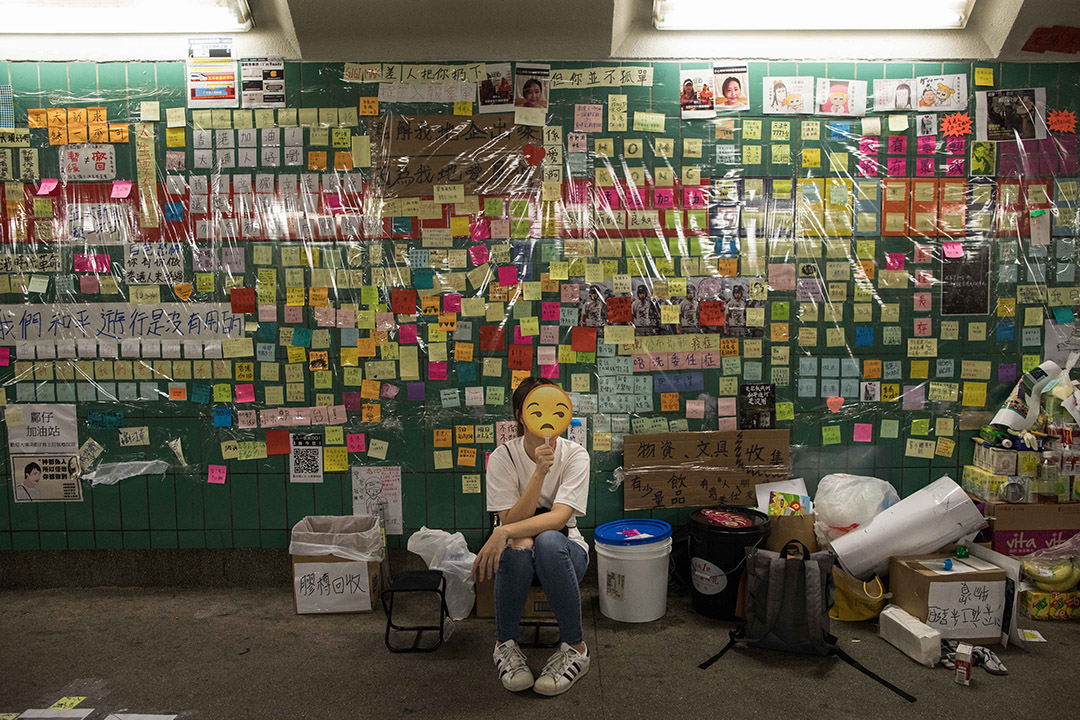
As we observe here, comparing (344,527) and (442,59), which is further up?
(442,59)

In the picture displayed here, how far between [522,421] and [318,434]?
127 cm

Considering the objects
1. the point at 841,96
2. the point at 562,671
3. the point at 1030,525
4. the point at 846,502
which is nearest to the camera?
the point at 562,671

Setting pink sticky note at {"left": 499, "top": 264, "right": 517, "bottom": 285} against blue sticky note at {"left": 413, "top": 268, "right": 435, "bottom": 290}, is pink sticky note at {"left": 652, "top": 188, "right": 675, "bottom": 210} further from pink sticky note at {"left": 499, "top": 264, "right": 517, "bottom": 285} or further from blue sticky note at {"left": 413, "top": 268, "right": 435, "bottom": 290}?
blue sticky note at {"left": 413, "top": 268, "right": 435, "bottom": 290}

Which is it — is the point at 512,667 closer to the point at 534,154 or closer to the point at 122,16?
the point at 534,154

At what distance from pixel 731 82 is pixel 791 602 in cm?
240

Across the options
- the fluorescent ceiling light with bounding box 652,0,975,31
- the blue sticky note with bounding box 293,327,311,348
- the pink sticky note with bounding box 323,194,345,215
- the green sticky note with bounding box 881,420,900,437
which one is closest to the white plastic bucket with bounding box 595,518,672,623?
the green sticky note with bounding box 881,420,900,437

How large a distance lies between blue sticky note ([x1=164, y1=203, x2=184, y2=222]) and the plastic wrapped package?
0.8 inches

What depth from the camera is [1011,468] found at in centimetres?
322

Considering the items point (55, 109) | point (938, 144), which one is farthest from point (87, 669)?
point (938, 144)

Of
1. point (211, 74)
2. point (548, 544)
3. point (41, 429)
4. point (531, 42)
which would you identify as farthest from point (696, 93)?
point (41, 429)

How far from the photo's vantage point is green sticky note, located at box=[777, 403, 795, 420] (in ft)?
11.4

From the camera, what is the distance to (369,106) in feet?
11.0

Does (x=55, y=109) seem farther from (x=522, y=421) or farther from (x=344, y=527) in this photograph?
(x=522, y=421)

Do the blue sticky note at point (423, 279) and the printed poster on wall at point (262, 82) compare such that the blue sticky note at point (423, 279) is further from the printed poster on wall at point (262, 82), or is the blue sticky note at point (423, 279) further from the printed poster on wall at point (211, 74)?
the printed poster on wall at point (211, 74)
